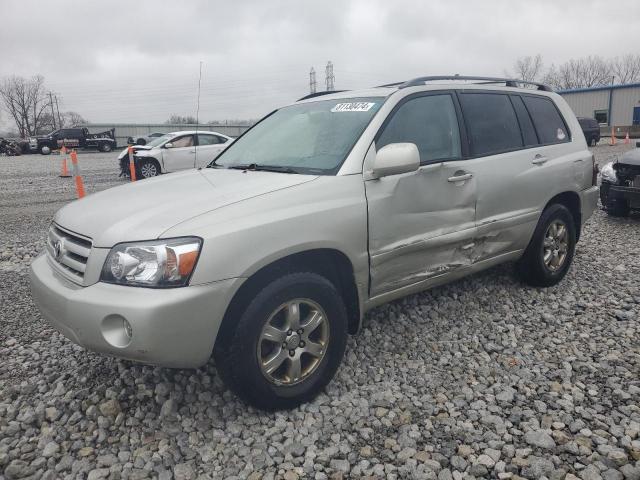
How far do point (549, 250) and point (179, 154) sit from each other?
12062mm

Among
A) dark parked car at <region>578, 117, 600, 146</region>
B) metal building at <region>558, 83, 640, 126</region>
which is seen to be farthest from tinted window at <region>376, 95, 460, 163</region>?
metal building at <region>558, 83, 640, 126</region>

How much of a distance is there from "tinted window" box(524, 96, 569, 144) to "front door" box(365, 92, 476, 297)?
113 centimetres

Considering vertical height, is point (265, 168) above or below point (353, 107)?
below

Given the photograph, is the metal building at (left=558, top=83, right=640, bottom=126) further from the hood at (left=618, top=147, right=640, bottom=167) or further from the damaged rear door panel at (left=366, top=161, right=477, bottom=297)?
the damaged rear door panel at (left=366, top=161, right=477, bottom=297)

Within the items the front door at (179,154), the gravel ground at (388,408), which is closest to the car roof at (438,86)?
the gravel ground at (388,408)

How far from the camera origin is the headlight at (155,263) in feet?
7.49

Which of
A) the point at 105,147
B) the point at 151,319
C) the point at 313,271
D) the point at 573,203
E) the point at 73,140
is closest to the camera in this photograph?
the point at 151,319

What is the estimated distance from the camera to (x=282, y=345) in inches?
104

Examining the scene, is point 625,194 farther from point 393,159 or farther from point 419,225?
point 393,159

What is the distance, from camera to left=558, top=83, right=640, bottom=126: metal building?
122 feet

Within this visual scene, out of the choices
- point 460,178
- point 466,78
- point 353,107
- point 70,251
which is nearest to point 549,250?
point 460,178

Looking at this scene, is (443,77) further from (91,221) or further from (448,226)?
(91,221)

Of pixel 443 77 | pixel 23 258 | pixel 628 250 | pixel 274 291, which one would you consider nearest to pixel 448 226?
pixel 443 77

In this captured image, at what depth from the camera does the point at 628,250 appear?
5727 millimetres
